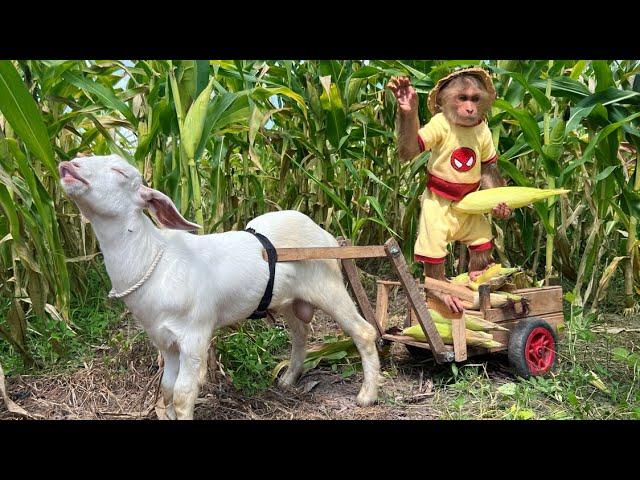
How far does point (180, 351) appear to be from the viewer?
2.02 meters

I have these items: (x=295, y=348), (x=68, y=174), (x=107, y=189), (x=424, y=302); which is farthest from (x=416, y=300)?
(x=68, y=174)

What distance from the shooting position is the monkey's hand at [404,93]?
7.75 feet

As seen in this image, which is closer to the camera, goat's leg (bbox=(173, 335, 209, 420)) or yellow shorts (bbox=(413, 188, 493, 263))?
goat's leg (bbox=(173, 335, 209, 420))

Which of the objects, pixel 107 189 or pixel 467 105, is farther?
pixel 467 105

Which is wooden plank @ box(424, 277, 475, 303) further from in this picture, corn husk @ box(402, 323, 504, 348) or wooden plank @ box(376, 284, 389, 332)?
wooden plank @ box(376, 284, 389, 332)

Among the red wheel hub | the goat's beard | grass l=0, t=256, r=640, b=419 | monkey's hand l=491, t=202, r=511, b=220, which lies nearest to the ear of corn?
monkey's hand l=491, t=202, r=511, b=220

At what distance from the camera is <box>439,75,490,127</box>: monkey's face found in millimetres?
2492

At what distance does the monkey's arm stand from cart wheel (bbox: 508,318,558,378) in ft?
2.71

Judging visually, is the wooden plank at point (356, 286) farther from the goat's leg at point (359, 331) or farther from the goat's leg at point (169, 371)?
the goat's leg at point (169, 371)

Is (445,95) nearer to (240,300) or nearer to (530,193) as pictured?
(530,193)

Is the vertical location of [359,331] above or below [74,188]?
below

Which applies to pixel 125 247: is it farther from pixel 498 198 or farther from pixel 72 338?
pixel 498 198

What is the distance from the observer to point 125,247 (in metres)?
1.93

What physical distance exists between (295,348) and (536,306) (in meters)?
1.03
